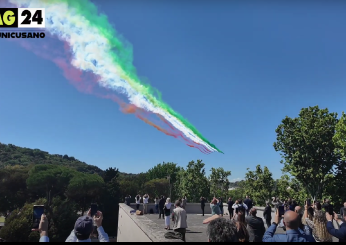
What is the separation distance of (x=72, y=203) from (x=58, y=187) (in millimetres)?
7719

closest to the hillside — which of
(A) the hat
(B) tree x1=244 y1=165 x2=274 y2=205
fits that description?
(B) tree x1=244 y1=165 x2=274 y2=205

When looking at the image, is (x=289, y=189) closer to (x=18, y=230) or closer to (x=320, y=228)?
(x=320, y=228)

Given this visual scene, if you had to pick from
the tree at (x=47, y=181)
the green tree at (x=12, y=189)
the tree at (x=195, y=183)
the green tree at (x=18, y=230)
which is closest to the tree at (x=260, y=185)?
the tree at (x=195, y=183)

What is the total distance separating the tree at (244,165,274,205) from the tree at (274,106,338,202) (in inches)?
191

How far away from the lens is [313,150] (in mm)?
28984

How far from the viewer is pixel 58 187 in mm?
53875

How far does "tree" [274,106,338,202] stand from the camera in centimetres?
2856

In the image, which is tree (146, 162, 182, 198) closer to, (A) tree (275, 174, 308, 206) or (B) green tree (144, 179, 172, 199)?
(B) green tree (144, 179, 172, 199)

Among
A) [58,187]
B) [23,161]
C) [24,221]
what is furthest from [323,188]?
[23,161]

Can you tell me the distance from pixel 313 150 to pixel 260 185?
29.9ft

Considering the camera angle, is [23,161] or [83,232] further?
[23,161]

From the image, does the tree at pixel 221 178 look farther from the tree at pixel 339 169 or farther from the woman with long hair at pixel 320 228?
the woman with long hair at pixel 320 228

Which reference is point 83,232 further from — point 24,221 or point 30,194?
point 30,194

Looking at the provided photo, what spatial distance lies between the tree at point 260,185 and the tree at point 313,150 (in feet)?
15.9
